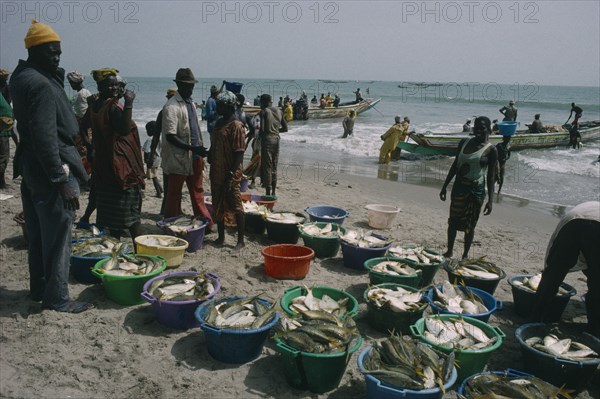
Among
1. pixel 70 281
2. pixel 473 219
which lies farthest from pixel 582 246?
pixel 70 281

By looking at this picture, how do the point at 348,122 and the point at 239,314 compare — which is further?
the point at 348,122

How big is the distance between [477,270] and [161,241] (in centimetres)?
361

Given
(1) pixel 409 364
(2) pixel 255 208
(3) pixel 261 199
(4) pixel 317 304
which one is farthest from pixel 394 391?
(3) pixel 261 199

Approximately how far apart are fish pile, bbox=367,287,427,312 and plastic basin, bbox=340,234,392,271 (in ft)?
3.71

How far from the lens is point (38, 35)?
355 cm

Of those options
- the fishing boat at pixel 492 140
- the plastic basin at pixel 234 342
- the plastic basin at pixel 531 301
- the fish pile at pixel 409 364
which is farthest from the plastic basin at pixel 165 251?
the fishing boat at pixel 492 140

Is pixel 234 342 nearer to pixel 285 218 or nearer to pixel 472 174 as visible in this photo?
pixel 285 218

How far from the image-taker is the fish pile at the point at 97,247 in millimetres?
4641

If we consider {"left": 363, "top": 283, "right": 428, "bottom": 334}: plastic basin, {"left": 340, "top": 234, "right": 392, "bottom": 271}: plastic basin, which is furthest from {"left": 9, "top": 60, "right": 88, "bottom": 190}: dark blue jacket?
{"left": 340, "top": 234, "right": 392, "bottom": 271}: plastic basin

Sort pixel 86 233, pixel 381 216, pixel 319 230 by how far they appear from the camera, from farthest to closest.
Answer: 1. pixel 381 216
2. pixel 319 230
3. pixel 86 233

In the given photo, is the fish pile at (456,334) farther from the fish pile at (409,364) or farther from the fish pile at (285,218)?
the fish pile at (285,218)

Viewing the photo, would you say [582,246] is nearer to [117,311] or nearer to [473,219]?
[473,219]

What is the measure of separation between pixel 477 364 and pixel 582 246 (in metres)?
1.39

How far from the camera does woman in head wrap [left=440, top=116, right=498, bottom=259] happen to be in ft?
18.0
